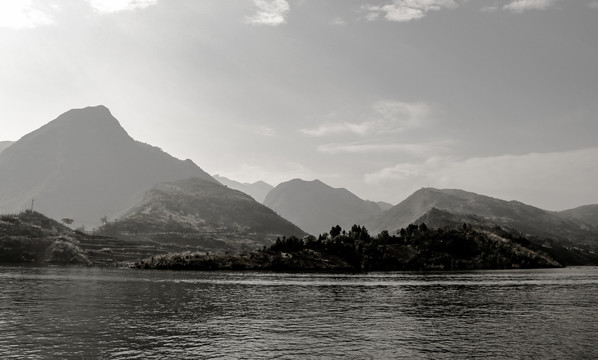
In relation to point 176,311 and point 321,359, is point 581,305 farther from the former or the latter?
point 176,311

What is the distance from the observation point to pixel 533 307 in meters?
105

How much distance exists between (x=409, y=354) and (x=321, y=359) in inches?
445

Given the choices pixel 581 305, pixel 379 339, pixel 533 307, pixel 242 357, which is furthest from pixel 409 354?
pixel 581 305

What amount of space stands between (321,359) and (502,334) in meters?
33.7

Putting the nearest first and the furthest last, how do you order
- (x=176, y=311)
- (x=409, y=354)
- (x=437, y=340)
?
1. (x=409, y=354)
2. (x=437, y=340)
3. (x=176, y=311)

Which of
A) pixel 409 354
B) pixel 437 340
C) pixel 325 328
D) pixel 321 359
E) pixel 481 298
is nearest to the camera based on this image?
pixel 321 359

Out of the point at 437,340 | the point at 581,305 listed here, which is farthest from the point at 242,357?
the point at 581,305

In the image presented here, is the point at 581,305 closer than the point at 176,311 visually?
No

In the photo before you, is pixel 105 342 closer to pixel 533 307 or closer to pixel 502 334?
pixel 502 334

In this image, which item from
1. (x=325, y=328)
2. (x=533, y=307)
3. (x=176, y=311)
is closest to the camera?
(x=325, y=328)

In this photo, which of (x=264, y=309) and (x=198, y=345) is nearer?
(x=198, y=345)

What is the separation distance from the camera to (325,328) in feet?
238

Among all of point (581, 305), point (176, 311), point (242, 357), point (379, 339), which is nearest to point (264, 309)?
point (176, 311)

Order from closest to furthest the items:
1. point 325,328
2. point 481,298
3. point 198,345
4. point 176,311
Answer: point 198,345, point 325,328, point 176,311, point 481,298
